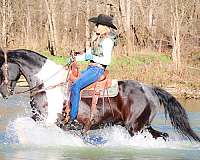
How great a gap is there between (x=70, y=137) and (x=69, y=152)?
1.22ft

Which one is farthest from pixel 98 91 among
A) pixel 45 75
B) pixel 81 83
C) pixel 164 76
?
pixel 164 76

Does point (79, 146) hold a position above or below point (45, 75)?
below

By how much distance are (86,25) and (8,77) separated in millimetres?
29623

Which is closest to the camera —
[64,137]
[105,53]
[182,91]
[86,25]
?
[105,53]

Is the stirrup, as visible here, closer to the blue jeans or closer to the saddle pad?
the blue jeans

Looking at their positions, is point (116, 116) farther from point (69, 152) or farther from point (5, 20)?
point (5, 20)

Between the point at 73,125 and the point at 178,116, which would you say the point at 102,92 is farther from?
the point at 178,116

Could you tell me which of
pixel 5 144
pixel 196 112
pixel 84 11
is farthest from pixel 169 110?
pixel 84 11

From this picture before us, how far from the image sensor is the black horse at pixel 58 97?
9141 mm

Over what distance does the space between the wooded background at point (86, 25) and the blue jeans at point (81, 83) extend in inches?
886

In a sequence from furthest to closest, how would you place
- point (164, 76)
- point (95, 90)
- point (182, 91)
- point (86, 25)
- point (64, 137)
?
point (86, 25)
point (164, 76)
point (182, 91)
point (64, 137)
point (95, 90)

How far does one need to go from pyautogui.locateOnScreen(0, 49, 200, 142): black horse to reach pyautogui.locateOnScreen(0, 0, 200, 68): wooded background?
22.3 metres

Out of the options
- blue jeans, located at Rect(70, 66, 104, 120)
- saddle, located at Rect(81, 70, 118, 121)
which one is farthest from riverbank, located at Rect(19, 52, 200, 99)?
blue jeans, located at Rect(70, 66, 104, 120)

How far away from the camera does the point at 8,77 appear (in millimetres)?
9344
